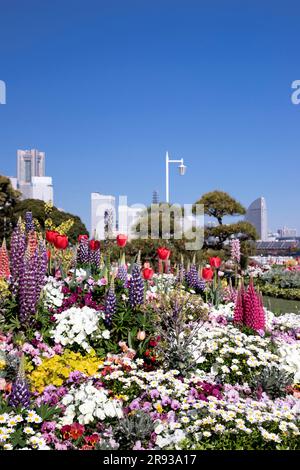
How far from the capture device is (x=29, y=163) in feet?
409

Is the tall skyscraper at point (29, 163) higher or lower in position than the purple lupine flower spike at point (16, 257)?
higher

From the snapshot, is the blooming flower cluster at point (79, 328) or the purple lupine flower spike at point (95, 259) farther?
the purple lupine flower spike at point (95, 259)

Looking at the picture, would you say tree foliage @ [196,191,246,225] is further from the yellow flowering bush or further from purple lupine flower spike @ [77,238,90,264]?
the yellow flowering bush

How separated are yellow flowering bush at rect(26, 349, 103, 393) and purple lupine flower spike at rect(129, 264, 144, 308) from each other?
0.88m

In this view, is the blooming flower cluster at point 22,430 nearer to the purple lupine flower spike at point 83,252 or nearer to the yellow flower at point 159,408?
the yellow flower at point 159,408

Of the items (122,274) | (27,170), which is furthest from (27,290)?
(27,170)

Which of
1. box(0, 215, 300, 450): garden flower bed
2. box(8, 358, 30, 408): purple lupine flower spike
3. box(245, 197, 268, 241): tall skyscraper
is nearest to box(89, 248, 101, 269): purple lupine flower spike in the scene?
box(0, 215, 300, 450): garden flower bed

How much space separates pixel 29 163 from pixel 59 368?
12539 cm

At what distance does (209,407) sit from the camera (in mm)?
3525

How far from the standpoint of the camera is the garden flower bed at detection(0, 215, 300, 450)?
11.0 feet

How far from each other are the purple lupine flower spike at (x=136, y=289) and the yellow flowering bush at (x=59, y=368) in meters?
0.88

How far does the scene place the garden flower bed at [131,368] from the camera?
3350mm

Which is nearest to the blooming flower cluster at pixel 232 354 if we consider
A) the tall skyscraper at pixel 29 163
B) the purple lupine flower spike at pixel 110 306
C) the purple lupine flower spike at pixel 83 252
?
the purple lupine flower spike at pixel 110 306

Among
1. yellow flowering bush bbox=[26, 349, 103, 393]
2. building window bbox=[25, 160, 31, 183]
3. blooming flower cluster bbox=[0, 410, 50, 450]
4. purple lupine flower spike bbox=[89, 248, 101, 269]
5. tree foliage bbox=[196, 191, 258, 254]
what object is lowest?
blooming flower cluster bbox=[0, 410, 50, 450]
